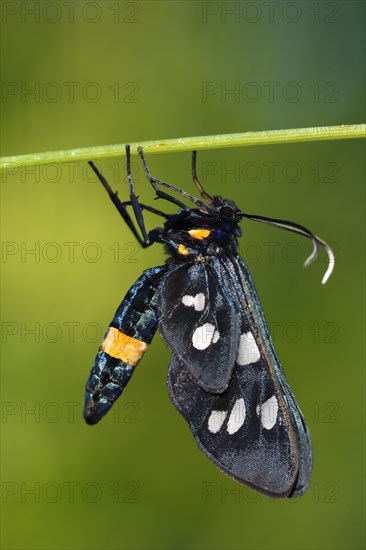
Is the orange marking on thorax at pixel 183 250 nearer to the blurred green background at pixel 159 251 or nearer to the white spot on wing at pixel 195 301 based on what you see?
the white spot on wing at pixel 195 301

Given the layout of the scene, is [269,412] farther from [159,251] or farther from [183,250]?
[159,251]

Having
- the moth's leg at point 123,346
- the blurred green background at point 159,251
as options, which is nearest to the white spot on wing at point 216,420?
the moth's leg at point 123,346

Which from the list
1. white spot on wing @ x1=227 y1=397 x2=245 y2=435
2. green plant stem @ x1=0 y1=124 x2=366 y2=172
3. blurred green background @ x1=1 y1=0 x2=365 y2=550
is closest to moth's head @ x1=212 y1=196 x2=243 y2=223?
white spot on wing @ x1=227 y1=397 x2=245 y2=435

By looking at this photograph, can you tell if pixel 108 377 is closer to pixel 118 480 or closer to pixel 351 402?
pixel 118 480

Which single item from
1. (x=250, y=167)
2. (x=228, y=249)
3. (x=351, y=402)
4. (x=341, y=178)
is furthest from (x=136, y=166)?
(x=351, y=402)

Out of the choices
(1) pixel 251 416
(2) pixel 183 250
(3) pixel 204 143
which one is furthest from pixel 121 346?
(3) pixel 204 143

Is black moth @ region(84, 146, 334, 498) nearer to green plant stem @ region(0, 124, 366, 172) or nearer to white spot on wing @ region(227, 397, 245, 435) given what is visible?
white spot on wing @ region(227, 397, 245, 435)
